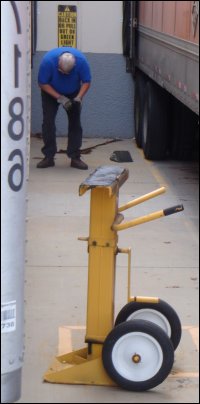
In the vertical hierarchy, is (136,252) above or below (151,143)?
below

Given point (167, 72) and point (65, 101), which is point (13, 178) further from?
point (167, 72)

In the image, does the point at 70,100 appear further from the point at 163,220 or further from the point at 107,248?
the point at 163,220

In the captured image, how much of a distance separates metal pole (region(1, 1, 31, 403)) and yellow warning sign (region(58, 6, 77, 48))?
1380mm

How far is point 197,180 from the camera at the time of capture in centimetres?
838

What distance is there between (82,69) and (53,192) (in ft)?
14.3

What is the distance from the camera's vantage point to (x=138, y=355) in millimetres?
4188

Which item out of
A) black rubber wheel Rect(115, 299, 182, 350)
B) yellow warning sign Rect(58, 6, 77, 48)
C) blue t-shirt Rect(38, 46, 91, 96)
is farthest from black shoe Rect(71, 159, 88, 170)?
yellow warning sign Rect(58, 6, 77, 48)

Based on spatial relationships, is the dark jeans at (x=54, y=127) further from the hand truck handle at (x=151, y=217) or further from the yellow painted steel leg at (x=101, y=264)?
the hand truck handle at (x=151, y=217)

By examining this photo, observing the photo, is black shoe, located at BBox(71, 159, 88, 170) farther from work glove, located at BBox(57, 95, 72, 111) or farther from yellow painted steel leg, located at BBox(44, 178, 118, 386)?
work glove, located at BBox(57, 95, 72, 111)

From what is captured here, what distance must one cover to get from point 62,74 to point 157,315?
66.5 inches

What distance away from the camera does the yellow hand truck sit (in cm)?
411

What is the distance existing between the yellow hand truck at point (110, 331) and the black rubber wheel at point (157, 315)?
0.09 m

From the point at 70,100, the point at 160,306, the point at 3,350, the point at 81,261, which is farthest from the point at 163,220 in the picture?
the point at 3,350

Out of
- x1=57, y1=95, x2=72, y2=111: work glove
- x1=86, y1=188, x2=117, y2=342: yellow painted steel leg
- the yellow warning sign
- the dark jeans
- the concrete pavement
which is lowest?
the concrete pavement
